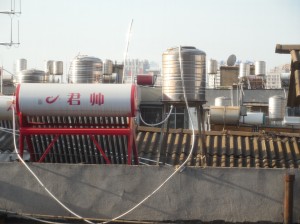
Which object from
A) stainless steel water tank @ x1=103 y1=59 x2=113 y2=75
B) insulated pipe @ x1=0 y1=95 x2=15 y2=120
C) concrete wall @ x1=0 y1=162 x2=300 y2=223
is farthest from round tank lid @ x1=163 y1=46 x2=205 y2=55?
stainless steel water tank @ x1=103 y1=59 x2=113 y2=75

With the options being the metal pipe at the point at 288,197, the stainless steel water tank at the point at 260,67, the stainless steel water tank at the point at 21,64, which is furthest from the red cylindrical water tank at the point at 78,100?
the stainless steel water tank at the point at 21,64

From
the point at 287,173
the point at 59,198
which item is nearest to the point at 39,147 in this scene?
the point at 59,198

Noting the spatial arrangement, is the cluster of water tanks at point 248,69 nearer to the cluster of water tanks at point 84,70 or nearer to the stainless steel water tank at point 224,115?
the stainless steel water tank at point 224,115

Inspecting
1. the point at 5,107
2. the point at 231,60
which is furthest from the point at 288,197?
the point at 231,60

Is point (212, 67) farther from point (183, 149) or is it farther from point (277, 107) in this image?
point (183, 149)

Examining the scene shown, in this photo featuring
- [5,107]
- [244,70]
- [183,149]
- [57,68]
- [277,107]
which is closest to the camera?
[5,107]

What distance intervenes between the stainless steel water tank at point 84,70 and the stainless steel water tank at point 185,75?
6.67m

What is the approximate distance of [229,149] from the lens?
12750 millimetres

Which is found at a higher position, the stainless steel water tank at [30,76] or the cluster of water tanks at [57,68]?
the cluster of water tanks at [57,68]

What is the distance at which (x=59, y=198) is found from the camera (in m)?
8.77

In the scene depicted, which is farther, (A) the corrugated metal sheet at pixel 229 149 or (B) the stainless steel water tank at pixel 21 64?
(B) the stainless steel water tank at pixel 21 64

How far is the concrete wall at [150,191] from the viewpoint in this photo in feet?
27.6

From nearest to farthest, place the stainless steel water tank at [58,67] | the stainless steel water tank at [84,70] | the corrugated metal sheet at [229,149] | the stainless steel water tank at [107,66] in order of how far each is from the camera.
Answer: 1. the corrugated metal sheet at [229,149]
2. the stainless steel water tank at [84,70]
3. the stainless steel water tank at [107,66]
4. the stainless steel water tank at [58,67]

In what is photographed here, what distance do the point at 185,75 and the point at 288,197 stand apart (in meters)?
3.50
